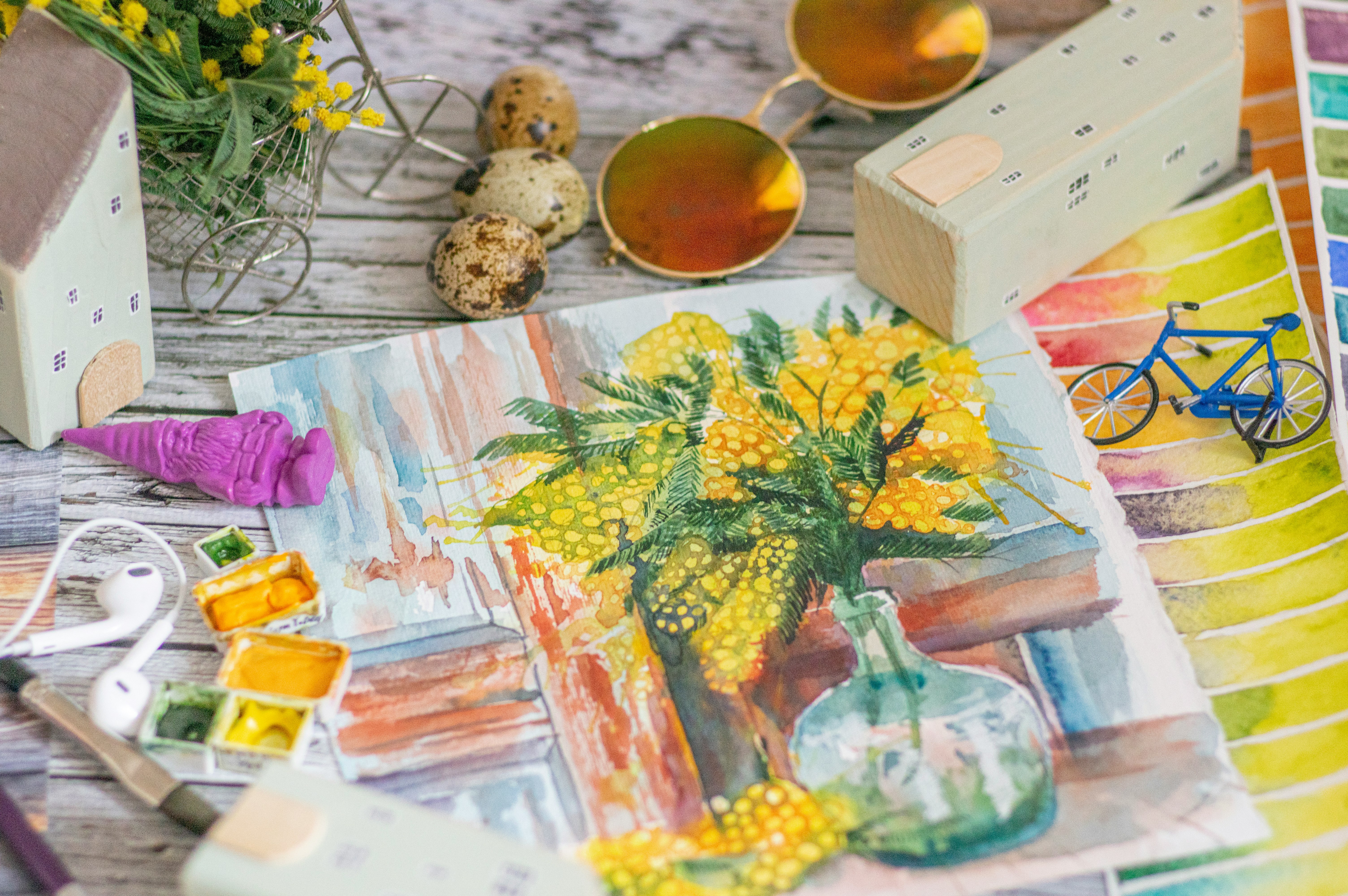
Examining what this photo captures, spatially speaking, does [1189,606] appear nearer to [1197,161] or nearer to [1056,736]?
[1056,736]

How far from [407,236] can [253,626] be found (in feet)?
1.38

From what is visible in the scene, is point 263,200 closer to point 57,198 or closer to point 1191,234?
point 57,198

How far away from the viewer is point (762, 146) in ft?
3.49

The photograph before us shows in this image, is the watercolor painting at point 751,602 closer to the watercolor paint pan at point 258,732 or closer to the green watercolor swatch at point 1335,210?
the watercolor paint pan at point 258,732

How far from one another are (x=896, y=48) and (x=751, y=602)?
1.87 feet

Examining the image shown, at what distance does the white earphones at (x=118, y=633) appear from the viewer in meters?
0.76

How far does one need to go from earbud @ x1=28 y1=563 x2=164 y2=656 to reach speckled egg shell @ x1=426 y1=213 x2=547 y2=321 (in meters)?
0.32

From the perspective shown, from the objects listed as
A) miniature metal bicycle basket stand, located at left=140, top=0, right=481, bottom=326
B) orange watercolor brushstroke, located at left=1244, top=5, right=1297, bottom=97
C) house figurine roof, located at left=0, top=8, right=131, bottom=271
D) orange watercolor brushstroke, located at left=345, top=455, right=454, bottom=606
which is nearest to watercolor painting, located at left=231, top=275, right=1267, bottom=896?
orange watercolor brushstroke, located at left=345, top=455, right=454, bottom=606

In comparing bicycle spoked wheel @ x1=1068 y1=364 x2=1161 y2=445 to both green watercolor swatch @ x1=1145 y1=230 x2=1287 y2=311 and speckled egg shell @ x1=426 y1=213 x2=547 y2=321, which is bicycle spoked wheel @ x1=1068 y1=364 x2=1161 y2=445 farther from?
speckled egg shell @ x1=426 y1=213 x2=547 y2=321

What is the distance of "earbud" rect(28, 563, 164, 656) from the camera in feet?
2.64

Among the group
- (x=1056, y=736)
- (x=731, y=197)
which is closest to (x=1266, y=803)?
(x=1056, y=736)

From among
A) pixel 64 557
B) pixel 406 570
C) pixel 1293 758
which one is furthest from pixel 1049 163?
pixel 64 557

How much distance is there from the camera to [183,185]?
2.95 feet

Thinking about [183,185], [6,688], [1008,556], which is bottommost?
[6,688]
